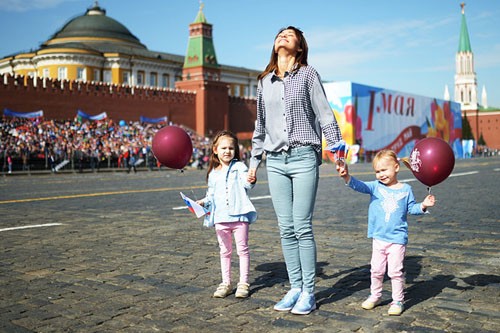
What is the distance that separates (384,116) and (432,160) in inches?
1651

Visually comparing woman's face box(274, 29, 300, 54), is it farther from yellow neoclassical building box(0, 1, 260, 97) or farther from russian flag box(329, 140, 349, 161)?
yellow neoclassical building box(0, 1, 260, 97)

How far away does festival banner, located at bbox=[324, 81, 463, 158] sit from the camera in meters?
39.8

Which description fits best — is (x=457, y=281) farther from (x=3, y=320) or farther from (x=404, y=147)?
(x=404, y=147)

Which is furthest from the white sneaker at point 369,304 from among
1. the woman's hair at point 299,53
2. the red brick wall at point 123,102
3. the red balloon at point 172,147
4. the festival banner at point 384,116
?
the red brick wall at point 123,102

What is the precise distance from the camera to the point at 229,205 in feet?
13.0

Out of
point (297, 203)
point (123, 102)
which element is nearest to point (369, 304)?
point (297, 203)

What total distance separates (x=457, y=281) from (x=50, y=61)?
58.0 meters

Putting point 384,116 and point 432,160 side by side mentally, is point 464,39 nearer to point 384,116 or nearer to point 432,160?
point 384,116

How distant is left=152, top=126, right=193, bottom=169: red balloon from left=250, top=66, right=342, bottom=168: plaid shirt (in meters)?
0.85

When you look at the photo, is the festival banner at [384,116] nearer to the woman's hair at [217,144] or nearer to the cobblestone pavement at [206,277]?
the cobblestone pavement at [206,277]

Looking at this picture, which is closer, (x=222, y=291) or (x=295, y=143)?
(x=295, y=143)

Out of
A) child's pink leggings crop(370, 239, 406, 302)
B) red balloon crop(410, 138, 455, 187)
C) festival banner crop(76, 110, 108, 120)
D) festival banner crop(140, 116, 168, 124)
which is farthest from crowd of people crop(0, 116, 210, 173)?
child's pink leggings crop(370, 239, 406, 302)

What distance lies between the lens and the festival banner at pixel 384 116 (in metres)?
39.8

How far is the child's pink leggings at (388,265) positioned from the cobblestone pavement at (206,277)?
127 millimetres
